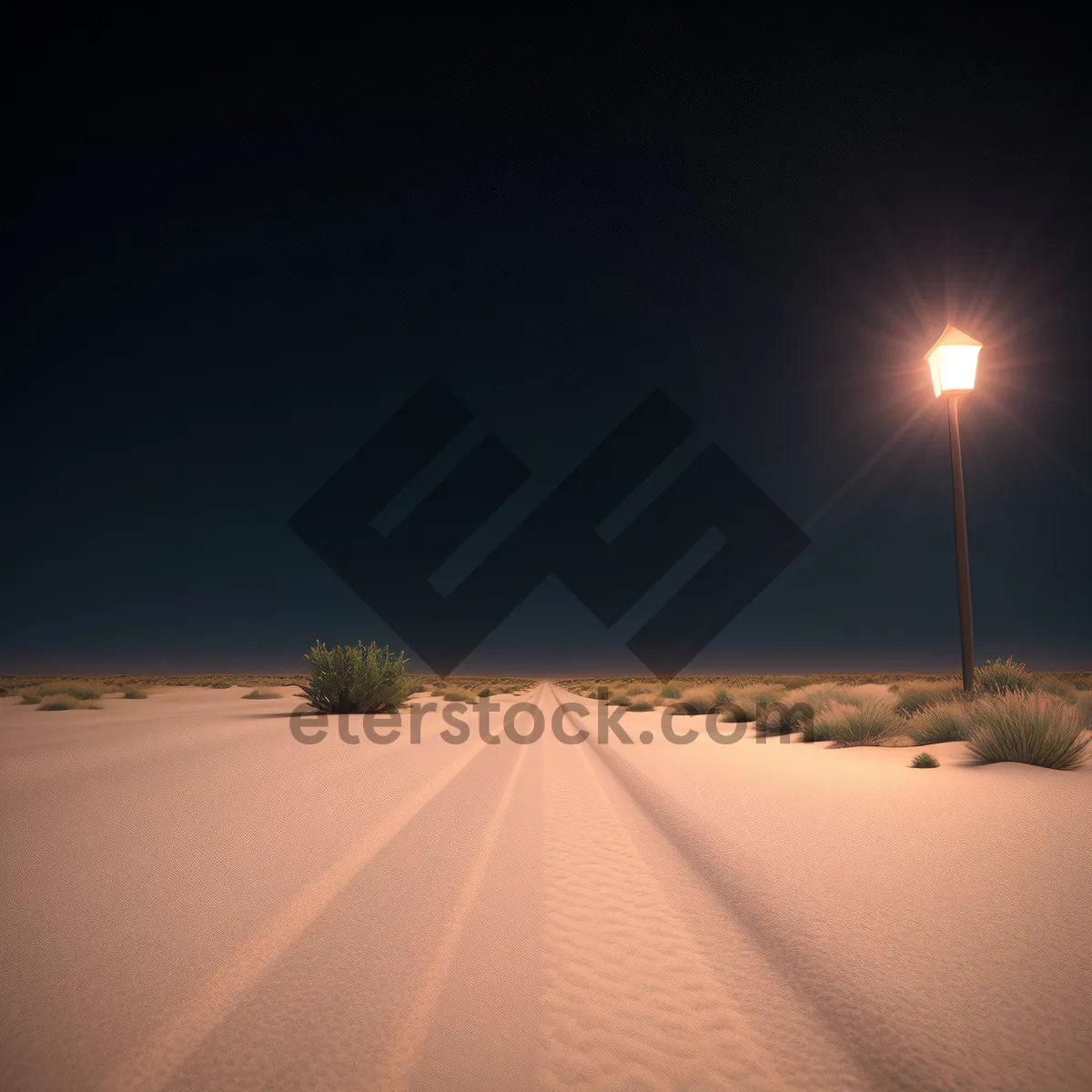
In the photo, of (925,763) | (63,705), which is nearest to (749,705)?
(925,763)

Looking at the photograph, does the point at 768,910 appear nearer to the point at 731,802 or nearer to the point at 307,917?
the point at 307,917

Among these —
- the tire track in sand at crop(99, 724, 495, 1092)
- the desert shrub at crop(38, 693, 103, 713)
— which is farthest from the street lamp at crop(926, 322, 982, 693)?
the desert shrub at crop(38, 693, 103, 713)

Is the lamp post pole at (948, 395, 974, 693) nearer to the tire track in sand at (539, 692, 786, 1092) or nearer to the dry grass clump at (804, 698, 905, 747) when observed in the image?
the dry grass clump at (804, 698, 905, 747)

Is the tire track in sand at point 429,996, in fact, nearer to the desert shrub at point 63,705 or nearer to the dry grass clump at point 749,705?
the dry grass clump at point 749,705

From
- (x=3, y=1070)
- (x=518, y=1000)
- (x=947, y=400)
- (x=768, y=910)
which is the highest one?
(x=947, y=400)

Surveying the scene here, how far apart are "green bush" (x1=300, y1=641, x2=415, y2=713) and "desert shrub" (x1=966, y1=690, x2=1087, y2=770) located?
45.0ft

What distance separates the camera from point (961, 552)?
9008 mm

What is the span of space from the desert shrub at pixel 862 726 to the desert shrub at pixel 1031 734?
8.85 feet

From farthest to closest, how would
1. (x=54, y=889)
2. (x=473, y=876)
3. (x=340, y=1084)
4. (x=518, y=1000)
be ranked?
(x=473, y=876), (x=54, y=889), (x=518, y=1000), (x=340, y=1084)

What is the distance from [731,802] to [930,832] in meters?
1.98

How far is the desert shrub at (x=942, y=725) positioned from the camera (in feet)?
28.4

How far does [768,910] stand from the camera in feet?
10.9

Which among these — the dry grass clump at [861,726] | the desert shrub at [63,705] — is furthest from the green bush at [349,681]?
the dry grass clump at [861,726]

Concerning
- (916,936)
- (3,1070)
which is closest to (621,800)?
(916,936)
